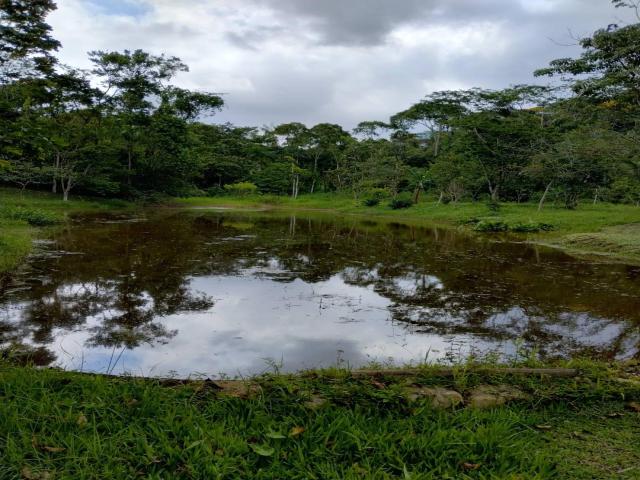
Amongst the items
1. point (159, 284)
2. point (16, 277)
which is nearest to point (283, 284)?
point (159, 284)

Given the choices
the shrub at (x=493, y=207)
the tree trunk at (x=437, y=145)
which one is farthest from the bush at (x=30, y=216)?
the tree trunk at (x=437, y=145)

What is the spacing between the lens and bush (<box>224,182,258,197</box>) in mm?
43600

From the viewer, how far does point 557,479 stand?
2.32 metres

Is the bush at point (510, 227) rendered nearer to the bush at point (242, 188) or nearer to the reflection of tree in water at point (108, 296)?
the reflection of tree in water at point (108, 296)

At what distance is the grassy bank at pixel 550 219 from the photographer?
1369 cm

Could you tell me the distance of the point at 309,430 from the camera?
2684mm

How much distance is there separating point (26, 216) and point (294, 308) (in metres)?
13.1

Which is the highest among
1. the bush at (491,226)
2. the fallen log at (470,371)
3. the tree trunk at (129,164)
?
the tree trunk at (129,164)

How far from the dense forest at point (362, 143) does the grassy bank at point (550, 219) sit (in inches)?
72.5

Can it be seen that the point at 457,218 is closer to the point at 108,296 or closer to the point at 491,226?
the point at 491,226

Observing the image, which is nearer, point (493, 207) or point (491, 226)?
point (491, 226)

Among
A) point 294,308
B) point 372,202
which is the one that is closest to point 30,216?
point 294,308

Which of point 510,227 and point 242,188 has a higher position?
point 242,188

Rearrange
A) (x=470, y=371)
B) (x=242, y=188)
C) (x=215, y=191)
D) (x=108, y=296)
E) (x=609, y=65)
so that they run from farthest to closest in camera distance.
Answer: (x=215, y=191), (x=242, y=188), (x=609, y=65), (x=108, y=296), (x=470, y=371)
